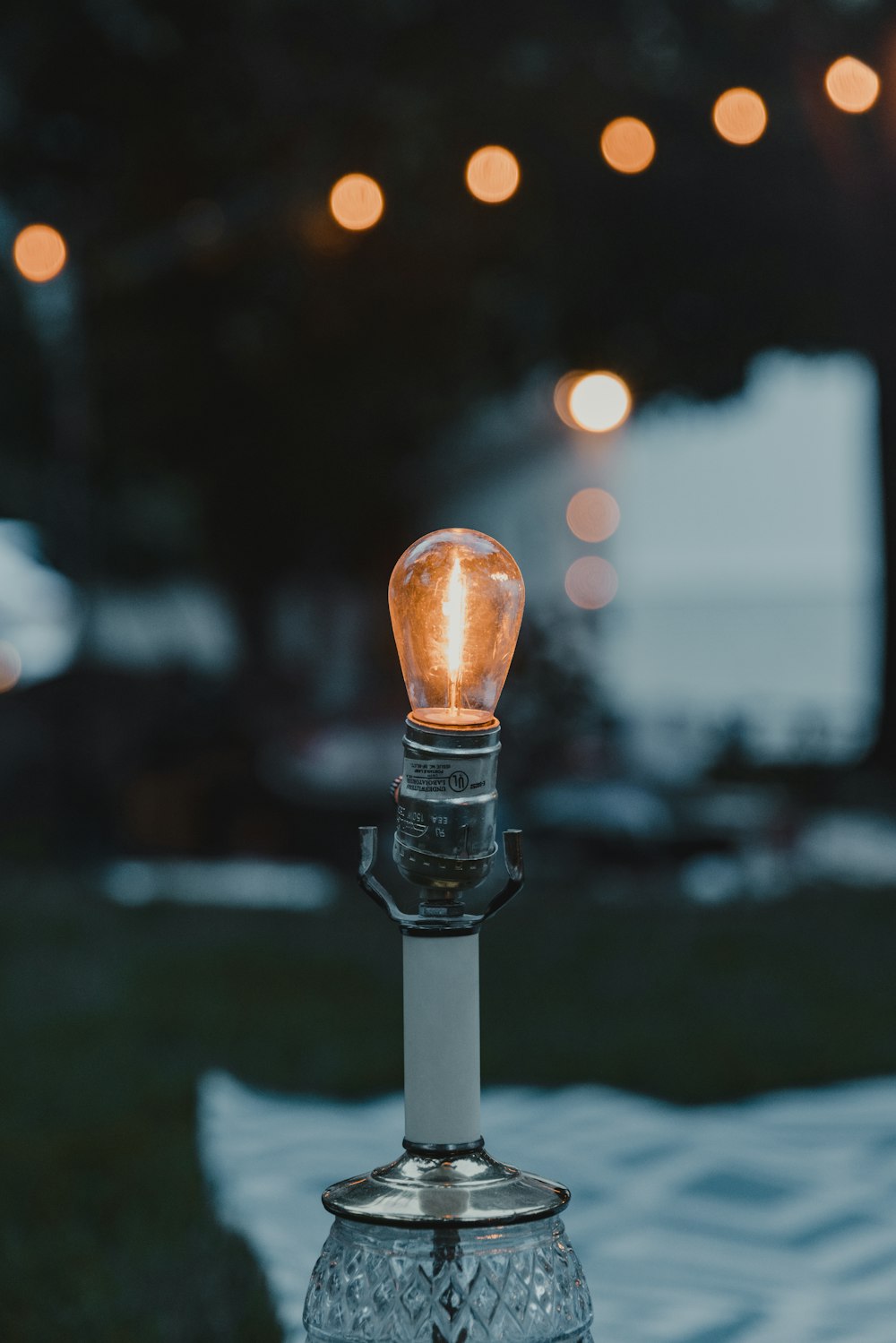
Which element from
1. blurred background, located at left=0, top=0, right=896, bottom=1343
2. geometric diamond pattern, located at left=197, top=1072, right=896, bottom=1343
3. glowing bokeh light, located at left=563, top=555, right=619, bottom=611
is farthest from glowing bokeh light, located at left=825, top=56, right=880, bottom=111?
glowing bokeh light, located at left=563, top=555, right=619, bottom=611

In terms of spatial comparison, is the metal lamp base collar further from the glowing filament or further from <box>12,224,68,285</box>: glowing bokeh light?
<box>12,224,68,285</box>: glowing bokeh light

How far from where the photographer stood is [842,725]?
70.6 ft

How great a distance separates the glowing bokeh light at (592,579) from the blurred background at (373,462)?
10.6 metres

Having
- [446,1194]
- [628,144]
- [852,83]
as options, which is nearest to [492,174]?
[628,144]

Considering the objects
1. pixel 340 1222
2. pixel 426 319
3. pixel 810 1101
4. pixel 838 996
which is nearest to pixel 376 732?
pixel 426 319

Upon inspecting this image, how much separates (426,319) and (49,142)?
12.8 ft

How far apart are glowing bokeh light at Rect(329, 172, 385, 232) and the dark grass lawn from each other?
3.18m

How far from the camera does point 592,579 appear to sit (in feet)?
108

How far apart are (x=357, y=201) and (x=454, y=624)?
207 inches

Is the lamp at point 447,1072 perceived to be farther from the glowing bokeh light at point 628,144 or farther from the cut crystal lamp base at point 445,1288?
the glowing bokeh light at point 628,144

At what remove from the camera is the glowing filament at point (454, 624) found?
6.28ft

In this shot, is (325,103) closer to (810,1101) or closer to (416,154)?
(416,154)

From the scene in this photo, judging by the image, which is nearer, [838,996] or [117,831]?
[838,996]

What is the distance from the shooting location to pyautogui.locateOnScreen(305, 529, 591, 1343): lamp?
5.66 ft
